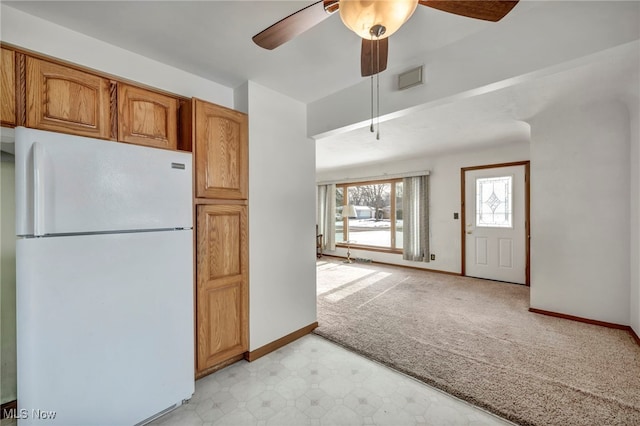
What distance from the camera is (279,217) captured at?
2553 millimetres

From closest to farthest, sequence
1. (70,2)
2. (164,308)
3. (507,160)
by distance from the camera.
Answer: (70,2) → (164,308) → (507,160)

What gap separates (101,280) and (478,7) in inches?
82.6

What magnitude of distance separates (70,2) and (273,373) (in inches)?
107

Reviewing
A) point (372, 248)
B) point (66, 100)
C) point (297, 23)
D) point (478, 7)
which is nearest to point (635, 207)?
point (478, 7)

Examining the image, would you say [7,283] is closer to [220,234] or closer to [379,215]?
[220,234]

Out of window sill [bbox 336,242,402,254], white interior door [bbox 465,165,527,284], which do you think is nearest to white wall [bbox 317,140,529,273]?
white interior door [bbox 465,165,527,284]

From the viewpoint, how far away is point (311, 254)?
285 centimetres

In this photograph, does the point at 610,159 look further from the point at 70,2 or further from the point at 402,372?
the point at 70,2

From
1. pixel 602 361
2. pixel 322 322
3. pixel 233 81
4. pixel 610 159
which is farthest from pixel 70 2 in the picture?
pixel 610 159

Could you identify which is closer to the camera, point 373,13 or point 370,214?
point 373,13

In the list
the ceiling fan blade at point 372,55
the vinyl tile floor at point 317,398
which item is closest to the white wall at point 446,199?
the vinyl tile floor at point 317,398

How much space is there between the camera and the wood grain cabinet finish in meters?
2.00

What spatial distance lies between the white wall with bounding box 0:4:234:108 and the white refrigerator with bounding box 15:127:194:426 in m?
0.82

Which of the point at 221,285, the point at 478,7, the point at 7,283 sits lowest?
the point at 221,285
